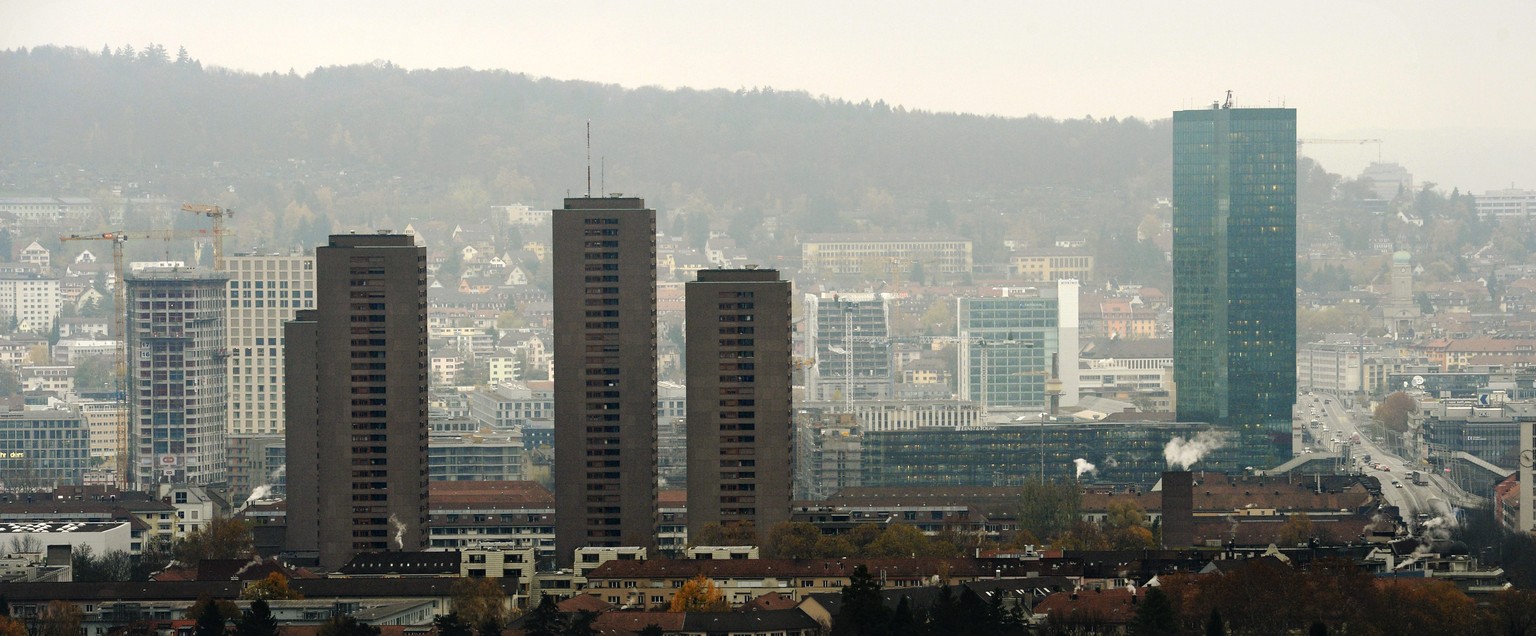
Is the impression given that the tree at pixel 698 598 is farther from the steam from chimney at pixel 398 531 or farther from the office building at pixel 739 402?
the steam from chimney at pixel 398 531

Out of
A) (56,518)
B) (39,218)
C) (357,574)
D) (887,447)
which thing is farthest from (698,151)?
(357,574)

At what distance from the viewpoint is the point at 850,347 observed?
127m

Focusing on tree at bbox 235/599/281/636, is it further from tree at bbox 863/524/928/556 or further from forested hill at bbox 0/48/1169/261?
forested hill at bbox 0/48/1169/261

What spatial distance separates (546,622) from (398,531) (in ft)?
48.4

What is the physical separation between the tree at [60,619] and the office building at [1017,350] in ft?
229

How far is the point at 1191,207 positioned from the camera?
343 feet

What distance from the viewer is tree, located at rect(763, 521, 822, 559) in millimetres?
60250

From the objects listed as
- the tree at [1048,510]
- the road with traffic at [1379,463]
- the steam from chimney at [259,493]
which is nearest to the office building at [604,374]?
the tree at [1048,510]

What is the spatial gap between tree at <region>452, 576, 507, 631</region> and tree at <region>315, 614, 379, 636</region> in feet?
7.99

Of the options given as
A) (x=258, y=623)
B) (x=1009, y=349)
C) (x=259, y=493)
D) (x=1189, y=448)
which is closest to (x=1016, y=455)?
(x=1189, y=448)

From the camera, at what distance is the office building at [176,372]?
3967 inches

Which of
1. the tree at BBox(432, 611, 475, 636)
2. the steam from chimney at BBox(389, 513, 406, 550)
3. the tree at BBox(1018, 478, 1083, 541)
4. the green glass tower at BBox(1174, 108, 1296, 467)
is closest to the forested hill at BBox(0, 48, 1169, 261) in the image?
the green glass tower at BBox(1174, 108, 1296, 467)

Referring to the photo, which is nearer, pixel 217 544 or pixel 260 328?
pixel 217 544

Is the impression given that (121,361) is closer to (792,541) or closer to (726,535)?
(726,535)
